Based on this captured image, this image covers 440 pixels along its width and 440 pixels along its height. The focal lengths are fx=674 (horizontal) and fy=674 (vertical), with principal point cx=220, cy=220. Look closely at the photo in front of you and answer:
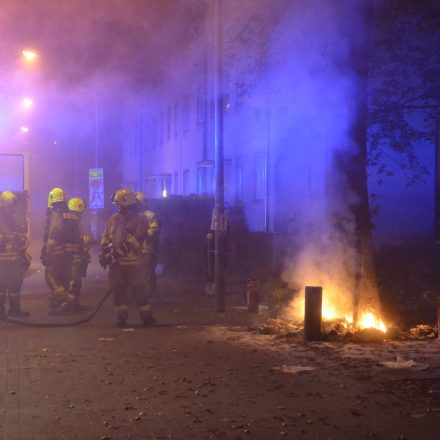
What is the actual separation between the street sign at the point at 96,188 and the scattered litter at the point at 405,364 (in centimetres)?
1560

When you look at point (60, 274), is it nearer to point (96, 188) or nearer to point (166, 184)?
point (96, 188)

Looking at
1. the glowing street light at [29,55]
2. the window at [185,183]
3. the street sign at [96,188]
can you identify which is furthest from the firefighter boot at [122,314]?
the window at [185,183]

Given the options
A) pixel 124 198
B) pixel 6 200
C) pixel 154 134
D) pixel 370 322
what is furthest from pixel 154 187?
pixel 370 322

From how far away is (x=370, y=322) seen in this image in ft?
25.5

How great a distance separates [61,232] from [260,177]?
857 centimetres

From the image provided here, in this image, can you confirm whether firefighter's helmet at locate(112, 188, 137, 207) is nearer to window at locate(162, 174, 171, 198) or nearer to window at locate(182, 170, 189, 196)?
window at locate(182, 170, 189, 196)

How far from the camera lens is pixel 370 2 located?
8117 millimetres

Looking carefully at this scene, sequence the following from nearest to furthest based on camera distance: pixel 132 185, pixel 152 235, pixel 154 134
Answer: pixel 152 235, pixel 154 134, pixel 132 185

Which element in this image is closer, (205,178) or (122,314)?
(122,314)

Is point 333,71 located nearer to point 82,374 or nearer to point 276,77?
point 276,77

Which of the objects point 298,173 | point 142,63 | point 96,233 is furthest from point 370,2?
point 96,233

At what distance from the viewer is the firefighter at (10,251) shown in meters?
8.96

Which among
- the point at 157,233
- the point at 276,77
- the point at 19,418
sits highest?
the point at 276,77

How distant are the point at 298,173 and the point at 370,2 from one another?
24.0ft
